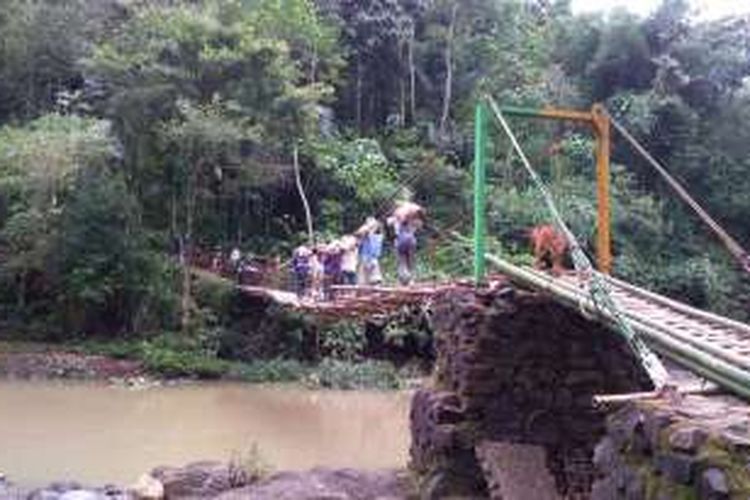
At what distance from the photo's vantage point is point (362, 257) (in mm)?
13719

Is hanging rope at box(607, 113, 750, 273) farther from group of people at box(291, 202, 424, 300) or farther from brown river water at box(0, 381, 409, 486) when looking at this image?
brown river water at box(0, 381, 409, 486)

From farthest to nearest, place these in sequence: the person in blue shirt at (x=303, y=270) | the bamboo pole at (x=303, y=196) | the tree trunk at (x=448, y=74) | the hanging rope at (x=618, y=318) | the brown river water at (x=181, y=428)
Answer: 1. the tree trunk at (x=448, y=74)
2. the bamboo pole at (x=303, y=196)
3. the person in blue shirt at (x=303, y=270)
4. the brown river water at (x=181, y=428)
5. the hanging rope at (x=618, y=318)

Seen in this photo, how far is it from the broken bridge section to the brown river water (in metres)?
3.89

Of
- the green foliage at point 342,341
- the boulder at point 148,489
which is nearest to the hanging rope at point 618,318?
the boulder at point 148,489

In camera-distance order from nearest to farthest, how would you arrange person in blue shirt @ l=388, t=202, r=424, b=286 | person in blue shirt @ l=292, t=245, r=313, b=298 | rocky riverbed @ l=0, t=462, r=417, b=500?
rocky riverbed @ l=0, t=462, r=417, b=500 → person in blue shirt @ l=388, t=202, r=424, b=286 → person in blue shirt @ l=292, t=245, r=313, b=298

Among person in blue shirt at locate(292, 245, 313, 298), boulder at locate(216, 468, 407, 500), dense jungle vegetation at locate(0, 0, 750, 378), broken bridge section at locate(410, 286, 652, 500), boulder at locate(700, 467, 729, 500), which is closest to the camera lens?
boulder at locate(700, 467, 729, 500)

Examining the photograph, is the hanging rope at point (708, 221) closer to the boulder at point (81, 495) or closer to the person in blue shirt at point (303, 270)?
the boulder at point (81, 495)

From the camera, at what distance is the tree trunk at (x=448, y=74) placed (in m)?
27.6

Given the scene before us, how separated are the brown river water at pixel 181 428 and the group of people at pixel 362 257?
1.79 meters

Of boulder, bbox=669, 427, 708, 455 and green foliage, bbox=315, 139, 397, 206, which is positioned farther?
green foliage, bbox=315, 139, 397, 206

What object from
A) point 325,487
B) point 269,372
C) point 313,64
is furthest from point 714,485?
point 313,64

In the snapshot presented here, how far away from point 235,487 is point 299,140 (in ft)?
44.2

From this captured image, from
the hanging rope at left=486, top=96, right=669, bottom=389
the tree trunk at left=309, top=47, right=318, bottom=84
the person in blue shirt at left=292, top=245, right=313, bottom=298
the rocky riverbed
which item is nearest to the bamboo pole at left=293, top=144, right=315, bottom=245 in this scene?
the tree trunk at left=309, top=47, right=318, bottom=84

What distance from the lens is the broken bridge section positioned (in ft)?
29.5
